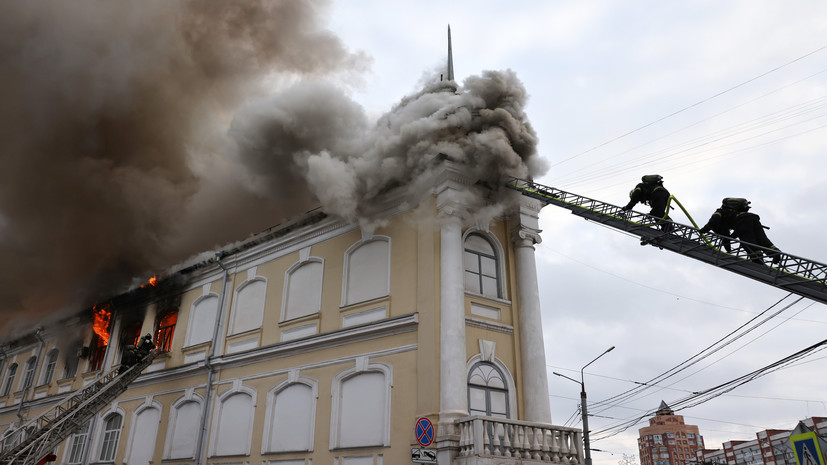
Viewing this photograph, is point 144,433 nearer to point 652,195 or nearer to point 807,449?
point 652,195

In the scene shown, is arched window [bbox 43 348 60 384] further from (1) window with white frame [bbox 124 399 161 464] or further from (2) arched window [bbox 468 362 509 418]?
(2) arched window [bbox 468 362 509 418]

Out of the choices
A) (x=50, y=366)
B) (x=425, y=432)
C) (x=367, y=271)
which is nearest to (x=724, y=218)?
(x=425, y=432)

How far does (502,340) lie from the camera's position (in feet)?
43.1

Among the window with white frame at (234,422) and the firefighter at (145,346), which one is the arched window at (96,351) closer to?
the firefighter at (145,346)

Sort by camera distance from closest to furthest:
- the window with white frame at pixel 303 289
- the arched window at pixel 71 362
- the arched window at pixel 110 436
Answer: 1. the window with white frame at pixel 303 289
2. the arched window at pixel 110 436
3. the arched window at pixel 71 362

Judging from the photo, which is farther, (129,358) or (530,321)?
(129,358)

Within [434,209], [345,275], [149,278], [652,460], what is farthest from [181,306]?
[652,460]

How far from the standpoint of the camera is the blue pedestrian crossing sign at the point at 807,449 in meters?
6.08

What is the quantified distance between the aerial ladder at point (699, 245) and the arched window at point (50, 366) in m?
22.0

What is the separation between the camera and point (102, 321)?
74.1ft

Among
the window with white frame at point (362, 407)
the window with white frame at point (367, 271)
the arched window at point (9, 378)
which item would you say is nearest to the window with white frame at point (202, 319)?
the window with white frame at point (367, 271)

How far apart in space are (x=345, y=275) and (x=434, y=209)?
3.13 meters

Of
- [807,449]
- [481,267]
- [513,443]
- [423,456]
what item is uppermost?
[481,267]

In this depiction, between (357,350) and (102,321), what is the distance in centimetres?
1413
